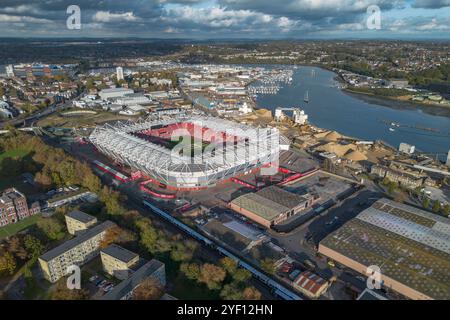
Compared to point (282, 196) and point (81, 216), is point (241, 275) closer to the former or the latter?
point (282, 196)

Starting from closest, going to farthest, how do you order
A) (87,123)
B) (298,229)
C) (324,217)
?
1. (298,229)
2. (324,217)
3. (87,123)

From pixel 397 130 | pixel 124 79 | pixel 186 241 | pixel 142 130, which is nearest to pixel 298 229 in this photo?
pixel 186 241

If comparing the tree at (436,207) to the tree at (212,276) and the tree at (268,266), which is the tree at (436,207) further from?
the tree at (212,276)

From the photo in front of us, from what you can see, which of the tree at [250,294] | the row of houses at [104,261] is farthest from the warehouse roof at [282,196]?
the row of houses at [104,261]

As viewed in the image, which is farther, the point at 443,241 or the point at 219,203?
the point at 219,203

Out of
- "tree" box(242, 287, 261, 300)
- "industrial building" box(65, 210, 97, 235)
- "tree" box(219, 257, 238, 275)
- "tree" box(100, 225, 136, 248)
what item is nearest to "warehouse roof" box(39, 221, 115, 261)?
"tree" box(100, 225, 136, 248)

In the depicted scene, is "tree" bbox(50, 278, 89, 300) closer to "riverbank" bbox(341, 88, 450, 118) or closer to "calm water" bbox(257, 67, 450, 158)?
"calm water" bbox(257, 67, 450, 158)

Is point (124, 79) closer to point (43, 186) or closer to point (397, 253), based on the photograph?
point (43, 186)
